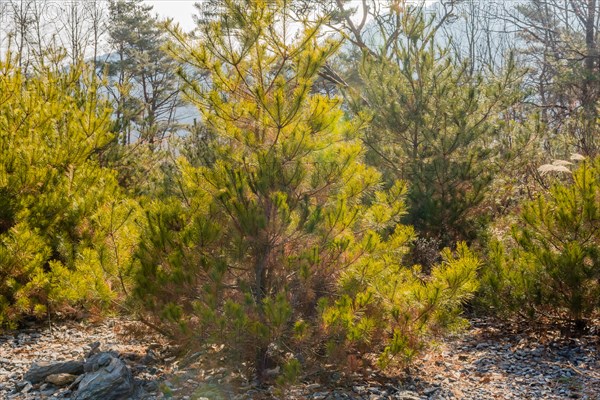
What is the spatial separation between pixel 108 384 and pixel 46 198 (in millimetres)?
2774

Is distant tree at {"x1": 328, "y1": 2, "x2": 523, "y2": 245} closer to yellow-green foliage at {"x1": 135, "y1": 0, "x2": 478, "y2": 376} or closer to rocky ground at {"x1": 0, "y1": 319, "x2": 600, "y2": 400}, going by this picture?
rocky ground at {"x1": 0, "y1": 319, "x2": 600, "y2": 400}

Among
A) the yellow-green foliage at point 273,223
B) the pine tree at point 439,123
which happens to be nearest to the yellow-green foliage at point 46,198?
the yellow-green foliage at point 273,223

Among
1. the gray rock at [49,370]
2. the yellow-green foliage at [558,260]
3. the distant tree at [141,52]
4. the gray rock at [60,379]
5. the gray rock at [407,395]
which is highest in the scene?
the distant tree at [141,52]

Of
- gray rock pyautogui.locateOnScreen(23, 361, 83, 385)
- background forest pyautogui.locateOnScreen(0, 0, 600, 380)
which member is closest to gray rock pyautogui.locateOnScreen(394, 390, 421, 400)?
background forest pyautogui.locateOnScreen(0, 0, 600, 380)

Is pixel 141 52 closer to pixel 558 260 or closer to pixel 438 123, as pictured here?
pixel 438 123

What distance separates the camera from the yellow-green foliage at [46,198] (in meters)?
5.20

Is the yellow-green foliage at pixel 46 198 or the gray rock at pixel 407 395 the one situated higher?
the yellow-green foliage at pixel 46 198

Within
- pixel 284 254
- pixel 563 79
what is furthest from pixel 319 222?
pixel 563 79

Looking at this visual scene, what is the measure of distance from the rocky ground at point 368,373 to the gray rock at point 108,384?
18 mm

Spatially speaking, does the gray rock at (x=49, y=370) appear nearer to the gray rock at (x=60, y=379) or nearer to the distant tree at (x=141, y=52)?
the gray rock at (x=60, y=379)

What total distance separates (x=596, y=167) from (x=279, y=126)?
3.30 meters

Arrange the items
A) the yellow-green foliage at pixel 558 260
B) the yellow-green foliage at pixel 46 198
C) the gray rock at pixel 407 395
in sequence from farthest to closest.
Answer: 1. the yellow-green foliage at pixel 46 198
2. the yellow-green foliage at pixel 558 260
3. the gray rock at pixel 407 395

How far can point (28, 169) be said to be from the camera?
5.77 metres

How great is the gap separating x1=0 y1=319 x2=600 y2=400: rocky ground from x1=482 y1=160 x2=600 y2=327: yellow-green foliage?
404 mm
